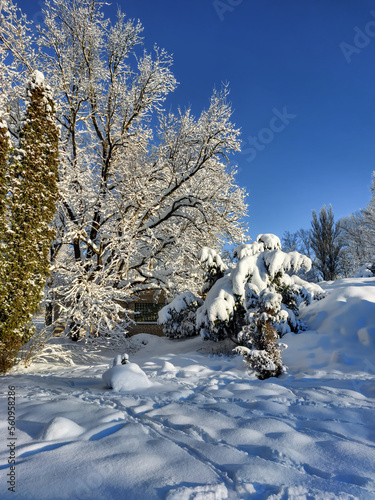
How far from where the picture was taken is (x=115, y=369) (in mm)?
4512

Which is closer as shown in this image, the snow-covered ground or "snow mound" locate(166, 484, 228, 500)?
"snow mound" locate(166, 484, 228, 500)

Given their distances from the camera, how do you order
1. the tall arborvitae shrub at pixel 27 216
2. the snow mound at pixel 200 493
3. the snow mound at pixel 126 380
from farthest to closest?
the tall arborvitae shrub at pixel 27 216 < the snow mound at pixel 126 380 < the snow mound at pixel 200 493

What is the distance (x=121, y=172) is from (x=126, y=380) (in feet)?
30.8

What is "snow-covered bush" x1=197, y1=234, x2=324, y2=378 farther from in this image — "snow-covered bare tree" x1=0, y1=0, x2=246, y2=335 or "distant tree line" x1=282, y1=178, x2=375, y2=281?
"distant tree line" x1=282, y1=178, x2=375, y2=281

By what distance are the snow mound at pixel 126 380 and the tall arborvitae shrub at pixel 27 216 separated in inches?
123

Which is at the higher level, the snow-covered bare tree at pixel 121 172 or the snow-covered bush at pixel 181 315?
the snow-covered bare tree at pixel 121 172

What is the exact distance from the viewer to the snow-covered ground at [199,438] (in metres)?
1.73

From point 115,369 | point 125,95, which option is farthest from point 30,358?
point 125,95

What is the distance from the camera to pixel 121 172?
38.9 feet

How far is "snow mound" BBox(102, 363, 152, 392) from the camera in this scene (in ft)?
13.7

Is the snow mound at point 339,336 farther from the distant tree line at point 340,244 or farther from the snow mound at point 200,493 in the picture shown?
the distant tree line at point 340,244

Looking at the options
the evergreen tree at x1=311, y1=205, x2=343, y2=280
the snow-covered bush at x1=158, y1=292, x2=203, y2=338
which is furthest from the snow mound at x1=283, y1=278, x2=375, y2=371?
the evergreen tree at x1=311, y1=205, x2=343, y2=280

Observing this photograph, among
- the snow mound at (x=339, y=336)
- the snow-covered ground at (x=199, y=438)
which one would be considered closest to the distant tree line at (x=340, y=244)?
the snow mound at (x=339, y=336)

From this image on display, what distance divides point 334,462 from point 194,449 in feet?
3.33
